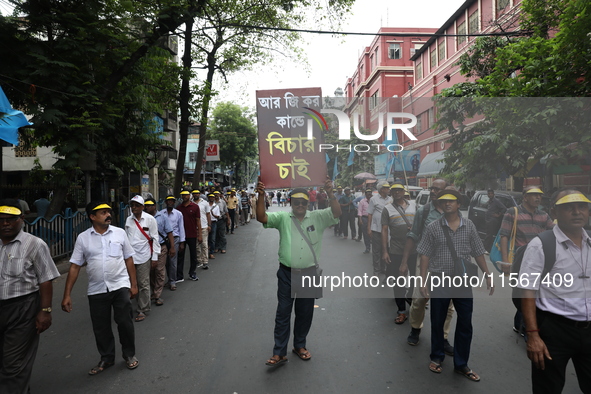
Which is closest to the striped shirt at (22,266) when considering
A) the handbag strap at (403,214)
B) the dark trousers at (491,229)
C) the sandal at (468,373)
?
the sandal at (468,373)

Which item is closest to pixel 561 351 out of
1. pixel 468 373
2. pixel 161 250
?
pixel 468 373

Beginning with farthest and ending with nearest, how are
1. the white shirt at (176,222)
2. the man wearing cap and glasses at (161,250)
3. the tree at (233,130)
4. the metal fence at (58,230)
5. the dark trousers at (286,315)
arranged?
the tree at (233,130), the metal fence at (58,230), the white shirt at (176,222), the man wearing cap and glasses at (161,250), the dark trousers at (286,315)

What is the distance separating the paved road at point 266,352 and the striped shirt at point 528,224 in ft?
3.85

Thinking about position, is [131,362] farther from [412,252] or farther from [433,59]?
[433,59]

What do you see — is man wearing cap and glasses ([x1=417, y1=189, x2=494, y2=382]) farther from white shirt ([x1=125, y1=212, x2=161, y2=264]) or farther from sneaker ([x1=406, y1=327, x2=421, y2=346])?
white shirt ([x1=125, y1=212, x2=161, y2=264])

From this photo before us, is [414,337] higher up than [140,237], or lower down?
lower down

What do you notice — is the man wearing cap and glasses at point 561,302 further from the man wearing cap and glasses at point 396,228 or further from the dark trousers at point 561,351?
Answer: the man wearing cap and glasses at point 396,228

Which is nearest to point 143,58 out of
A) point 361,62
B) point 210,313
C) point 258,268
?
point 258,268

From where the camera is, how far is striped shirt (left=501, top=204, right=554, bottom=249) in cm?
427

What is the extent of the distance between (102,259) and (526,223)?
465 cm

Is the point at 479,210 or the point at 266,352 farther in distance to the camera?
the point at 479,210

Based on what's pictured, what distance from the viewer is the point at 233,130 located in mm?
40688

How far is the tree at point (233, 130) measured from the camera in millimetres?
39875

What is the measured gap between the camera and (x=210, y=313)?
530cm
